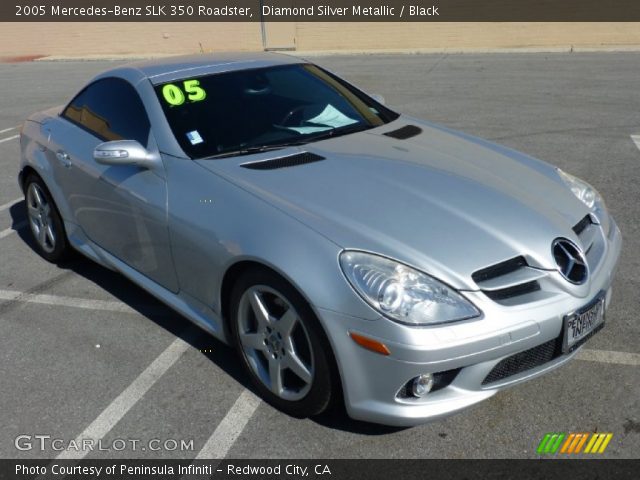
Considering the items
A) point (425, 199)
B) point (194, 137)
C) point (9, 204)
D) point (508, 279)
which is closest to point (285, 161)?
point (194, 137)

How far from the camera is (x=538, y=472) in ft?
9.46

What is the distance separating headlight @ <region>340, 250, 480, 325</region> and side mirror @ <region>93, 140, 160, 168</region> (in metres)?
1.45

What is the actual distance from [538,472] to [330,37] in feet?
73.0

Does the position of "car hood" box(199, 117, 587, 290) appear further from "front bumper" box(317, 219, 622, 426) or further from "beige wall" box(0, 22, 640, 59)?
"beige wall" box(0, 22, 640, 59)

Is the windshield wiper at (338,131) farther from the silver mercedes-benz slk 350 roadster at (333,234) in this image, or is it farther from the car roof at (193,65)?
the car roof at (193,65)

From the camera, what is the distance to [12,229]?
615 centimetres

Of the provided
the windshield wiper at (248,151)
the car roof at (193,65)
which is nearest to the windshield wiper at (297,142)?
the windshield wiper at (248,151)

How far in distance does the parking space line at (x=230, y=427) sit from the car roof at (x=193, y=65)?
1.96 m

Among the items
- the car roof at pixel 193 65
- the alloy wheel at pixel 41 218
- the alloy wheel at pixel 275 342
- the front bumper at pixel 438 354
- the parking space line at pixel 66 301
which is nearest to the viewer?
the front bumper at pixel 438 354

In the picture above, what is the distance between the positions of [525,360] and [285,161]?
1.55m

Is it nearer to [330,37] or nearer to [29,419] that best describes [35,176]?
[29,419]

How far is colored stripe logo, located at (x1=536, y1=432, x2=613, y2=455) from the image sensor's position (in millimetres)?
2995

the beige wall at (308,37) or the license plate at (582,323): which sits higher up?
the license plate at (582,323)

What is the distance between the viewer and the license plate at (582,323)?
296 cm
